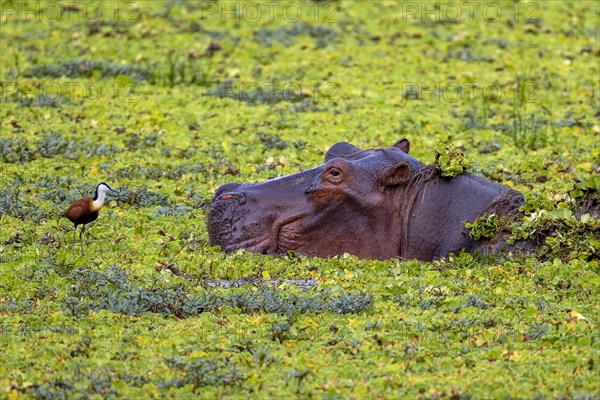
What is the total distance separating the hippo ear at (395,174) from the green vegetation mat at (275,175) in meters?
0.24

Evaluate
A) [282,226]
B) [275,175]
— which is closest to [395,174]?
[282,226]

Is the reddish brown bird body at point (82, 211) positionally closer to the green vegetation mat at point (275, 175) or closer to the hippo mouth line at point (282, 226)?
the green vegetation mat at point (275, 175)

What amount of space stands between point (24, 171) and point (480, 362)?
522cm

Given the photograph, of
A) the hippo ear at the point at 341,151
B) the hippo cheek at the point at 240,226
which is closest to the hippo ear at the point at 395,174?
the hippo ear at the point at 341,151

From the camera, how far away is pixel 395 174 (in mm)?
6602

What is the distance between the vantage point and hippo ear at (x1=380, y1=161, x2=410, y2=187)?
6.59 m

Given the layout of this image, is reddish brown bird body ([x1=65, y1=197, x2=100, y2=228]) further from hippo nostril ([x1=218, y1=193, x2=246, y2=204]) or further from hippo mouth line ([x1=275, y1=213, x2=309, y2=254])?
hippo mouth line ([x1=275, y1=213, x2=309, y2=254])

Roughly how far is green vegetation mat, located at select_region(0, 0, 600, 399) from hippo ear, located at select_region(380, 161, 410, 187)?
24 centimetres

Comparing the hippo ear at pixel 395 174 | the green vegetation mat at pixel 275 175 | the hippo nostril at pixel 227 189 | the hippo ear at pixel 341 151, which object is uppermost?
the hippo ear at pixel 341 151

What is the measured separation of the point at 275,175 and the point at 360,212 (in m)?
2.41

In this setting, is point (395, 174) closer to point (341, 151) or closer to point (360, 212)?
point (360, 212)

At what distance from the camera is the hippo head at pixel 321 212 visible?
6.51 metres

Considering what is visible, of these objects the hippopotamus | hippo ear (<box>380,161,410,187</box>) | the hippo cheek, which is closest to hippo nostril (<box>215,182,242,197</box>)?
the hippopotamus

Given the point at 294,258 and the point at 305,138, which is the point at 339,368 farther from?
the point at 305,138
